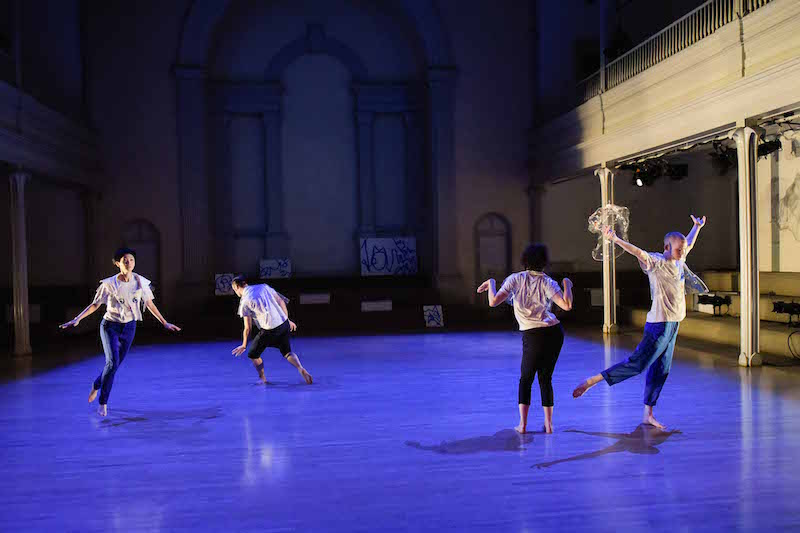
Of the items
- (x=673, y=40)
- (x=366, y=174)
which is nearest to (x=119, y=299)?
(x=673, y=40)


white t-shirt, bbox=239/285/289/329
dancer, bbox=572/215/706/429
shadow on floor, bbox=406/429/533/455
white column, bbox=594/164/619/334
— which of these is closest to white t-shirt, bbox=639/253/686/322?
dancer, bbox=572/215/706/429

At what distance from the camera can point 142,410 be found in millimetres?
7543

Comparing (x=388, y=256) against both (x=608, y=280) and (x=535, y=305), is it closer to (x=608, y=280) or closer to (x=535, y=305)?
(x=608, y=280)

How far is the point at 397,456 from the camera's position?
5379 mm

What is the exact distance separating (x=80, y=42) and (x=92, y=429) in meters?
15.0

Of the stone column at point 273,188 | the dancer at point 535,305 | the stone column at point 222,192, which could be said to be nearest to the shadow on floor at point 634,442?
the dancer at point 535,305

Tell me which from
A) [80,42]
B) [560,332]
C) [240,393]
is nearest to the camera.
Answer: [560,332]

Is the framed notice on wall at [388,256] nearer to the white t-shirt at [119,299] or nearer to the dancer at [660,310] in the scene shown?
the white t-shirt at [119,299]

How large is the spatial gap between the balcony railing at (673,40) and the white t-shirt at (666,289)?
19.7 ft

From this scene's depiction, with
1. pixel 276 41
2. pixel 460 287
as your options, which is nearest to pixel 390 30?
pixel 276 41

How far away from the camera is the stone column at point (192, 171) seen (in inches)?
728

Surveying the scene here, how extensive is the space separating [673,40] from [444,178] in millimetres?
7859

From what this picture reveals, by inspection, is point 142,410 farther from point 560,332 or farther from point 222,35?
point 222,35

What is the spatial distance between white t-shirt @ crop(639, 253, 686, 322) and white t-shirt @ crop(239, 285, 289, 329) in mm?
4559
